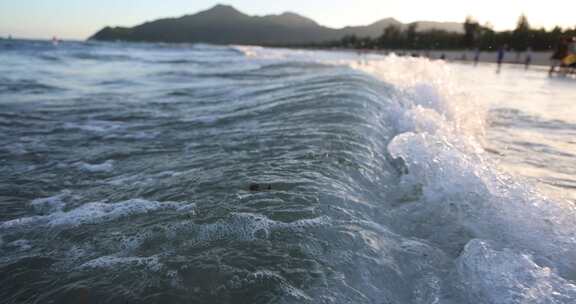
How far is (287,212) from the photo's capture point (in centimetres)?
290

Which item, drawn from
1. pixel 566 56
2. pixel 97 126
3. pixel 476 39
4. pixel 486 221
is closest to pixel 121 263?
pixel 486 221

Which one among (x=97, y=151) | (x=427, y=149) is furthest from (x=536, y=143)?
(x=97, y=151)

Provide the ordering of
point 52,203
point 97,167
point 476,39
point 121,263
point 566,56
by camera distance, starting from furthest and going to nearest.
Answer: point 476,39 < point 566,56 < point 97,167 < point 52,203 < point 121,263

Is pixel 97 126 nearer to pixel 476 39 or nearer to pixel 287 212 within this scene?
pixel 287 212

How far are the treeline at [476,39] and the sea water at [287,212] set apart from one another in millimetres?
33424

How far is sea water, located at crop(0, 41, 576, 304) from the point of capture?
2191mm

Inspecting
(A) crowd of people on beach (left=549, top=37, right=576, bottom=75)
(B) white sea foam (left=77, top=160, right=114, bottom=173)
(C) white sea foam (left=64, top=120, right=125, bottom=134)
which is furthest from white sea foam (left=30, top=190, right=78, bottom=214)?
(A) crowd of people on beach (left=549, top=37, right=576, bottom=75)

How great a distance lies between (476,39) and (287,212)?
6731 cm

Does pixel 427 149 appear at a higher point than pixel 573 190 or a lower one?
higher

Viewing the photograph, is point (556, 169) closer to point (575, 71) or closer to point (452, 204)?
point (452, 204)

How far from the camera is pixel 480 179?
11.4ft

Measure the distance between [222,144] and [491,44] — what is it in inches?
2238

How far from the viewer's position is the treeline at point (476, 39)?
45.1 m

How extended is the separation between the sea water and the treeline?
3342 cm
